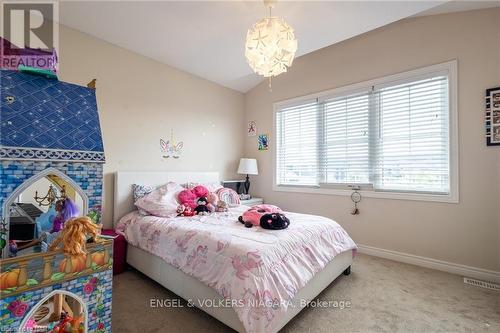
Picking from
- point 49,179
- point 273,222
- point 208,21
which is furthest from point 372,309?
point 208,21

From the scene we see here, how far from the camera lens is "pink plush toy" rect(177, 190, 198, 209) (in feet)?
8.65

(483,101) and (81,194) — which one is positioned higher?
(483,101)

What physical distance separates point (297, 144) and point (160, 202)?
2350 millimetres

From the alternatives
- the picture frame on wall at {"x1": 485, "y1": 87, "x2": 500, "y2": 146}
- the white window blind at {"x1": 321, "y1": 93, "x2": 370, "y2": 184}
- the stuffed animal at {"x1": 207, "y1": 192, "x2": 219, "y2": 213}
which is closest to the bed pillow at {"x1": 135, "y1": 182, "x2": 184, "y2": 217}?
the stuffed animal at {"x1": 207, "y1": 192, "x2": 219, "y2": 213}

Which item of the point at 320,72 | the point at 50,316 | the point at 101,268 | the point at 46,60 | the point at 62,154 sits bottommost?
the point at 50,316

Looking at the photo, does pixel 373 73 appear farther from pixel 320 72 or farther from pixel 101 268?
pixel 101 268

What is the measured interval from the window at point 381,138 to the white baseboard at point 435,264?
72cm

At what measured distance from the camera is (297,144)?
3791 millimetres

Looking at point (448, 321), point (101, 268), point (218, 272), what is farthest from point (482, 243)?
point (101, 268)

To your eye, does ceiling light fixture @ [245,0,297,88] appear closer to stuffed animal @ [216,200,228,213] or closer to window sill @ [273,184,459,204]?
stuffed animal @ [216,200,228,213]

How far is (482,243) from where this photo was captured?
7.59 ft

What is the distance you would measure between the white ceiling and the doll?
1919 millimetres

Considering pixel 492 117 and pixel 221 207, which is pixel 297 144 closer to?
pixel 221 207

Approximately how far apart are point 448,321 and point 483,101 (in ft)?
7.02
